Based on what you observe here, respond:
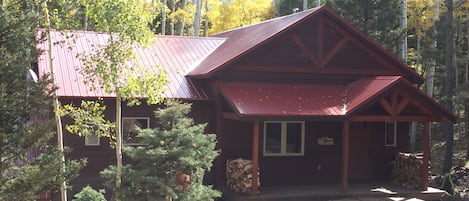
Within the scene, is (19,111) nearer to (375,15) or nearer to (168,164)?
(168,164)

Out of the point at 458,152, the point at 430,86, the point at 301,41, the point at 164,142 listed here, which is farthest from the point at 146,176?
the point at 458,152

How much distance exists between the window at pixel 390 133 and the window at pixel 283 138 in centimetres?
287

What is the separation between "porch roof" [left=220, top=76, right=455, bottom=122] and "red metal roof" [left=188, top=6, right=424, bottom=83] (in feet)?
2.45

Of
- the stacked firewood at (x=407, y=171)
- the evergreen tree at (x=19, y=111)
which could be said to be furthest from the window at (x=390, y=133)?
the evergreen tree at (x=19, y=111)

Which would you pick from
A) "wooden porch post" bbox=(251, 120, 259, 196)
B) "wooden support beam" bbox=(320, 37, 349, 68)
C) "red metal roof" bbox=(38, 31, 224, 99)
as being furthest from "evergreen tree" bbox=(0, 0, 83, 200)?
"wooden support beam" bbox=(320, 37, 349, 68)

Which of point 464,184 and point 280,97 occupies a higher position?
point 280,97

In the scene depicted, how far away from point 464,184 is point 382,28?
9482mm

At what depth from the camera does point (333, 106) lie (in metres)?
13.2

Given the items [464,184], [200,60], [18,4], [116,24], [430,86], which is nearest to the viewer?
[18,4]

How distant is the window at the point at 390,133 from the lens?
15.3 metres

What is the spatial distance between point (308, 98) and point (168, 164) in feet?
17.9

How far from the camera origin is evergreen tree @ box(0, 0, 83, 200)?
22.2ft

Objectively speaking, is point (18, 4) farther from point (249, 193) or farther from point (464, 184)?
point (464, 184)

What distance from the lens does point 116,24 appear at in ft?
27.6
